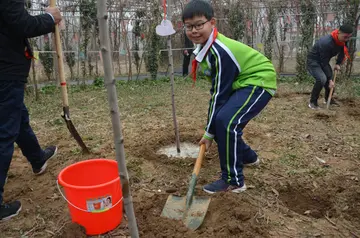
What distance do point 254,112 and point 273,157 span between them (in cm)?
104

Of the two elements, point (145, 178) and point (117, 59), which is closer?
point (145, 178)

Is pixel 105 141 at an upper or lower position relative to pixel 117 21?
lower

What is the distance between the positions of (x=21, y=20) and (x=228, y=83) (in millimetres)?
1705

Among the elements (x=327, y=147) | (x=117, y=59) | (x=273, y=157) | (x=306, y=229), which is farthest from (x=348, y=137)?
(x=117, y=59)

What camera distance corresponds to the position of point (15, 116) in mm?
2475

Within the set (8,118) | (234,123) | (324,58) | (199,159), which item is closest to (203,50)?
(234,123)

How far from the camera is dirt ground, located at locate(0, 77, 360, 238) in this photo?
234 centimetres

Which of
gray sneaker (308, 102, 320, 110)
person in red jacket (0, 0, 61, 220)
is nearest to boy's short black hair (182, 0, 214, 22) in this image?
person in red jacket (0, 0, 61, 220)

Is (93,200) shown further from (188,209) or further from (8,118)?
(8,118)

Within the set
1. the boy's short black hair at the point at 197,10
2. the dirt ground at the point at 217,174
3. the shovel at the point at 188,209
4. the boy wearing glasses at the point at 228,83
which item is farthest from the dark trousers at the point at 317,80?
the shovel at the point at 188,209

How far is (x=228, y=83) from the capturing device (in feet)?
9.00

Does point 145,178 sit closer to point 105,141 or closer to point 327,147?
point 105,141

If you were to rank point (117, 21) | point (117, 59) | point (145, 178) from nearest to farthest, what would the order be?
point (145, 178) → point (117, 21) → point (117, 59)

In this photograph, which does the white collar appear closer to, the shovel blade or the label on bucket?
the shovel blade
